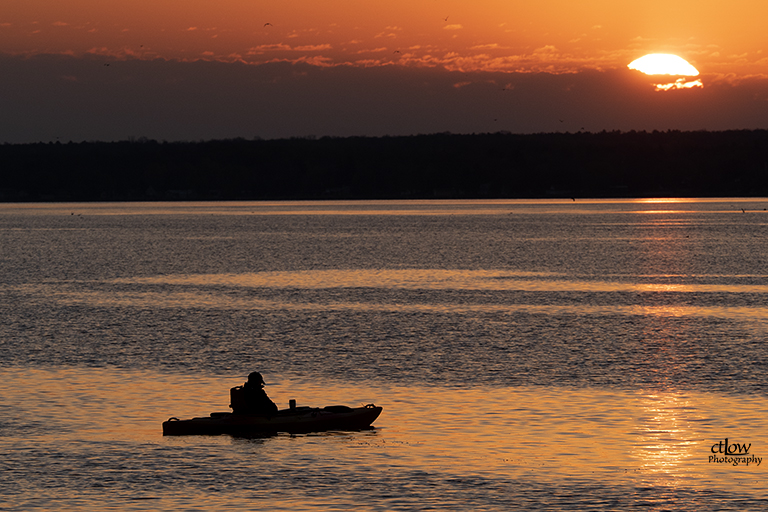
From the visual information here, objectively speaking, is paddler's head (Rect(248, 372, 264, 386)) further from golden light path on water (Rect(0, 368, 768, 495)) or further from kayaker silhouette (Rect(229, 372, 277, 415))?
golden light path on water (Rect(0, 368, 768, 495))

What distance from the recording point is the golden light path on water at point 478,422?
2433cm

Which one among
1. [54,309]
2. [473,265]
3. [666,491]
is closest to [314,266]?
[473,265]

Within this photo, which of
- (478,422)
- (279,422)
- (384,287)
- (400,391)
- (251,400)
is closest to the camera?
(279,422)

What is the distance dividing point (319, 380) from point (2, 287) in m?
52.5

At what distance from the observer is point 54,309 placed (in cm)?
6272

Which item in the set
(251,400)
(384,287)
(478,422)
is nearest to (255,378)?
(251,400)

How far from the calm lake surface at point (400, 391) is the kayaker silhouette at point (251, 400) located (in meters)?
1.02

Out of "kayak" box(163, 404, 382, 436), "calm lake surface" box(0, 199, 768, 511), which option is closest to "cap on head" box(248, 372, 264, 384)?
"kayak" box(163, 404, 382, 436)

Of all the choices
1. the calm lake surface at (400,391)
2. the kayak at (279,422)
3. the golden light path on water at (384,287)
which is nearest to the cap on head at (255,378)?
the kayak at (279,422)

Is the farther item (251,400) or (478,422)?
(478,422)

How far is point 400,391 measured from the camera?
113ft

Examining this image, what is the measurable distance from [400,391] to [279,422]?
7.13m

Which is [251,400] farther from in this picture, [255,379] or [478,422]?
[478,422]

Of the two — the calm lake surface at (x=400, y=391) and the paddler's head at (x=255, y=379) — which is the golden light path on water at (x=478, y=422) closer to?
the calm lake surface at (x=400, y=391)
